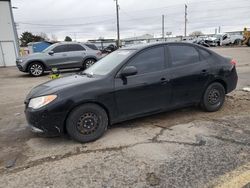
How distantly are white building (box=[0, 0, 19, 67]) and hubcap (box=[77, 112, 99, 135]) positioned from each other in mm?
23231

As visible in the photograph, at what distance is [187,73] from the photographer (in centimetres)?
522

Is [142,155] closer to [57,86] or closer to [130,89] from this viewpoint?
[130,89]

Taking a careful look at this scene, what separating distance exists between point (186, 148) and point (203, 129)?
90cm

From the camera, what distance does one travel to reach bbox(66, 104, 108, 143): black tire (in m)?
4.23

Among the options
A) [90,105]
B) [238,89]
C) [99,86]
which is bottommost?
[238,89]

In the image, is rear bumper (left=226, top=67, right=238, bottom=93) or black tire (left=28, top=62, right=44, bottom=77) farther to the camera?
black tire (left=28, top=62, right=44, bottom=77)

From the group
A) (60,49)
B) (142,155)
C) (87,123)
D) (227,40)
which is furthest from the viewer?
(227,40)

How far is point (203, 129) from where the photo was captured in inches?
186

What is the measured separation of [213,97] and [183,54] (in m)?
1.15

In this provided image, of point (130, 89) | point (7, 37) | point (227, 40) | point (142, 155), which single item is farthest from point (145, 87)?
point (227, 40)

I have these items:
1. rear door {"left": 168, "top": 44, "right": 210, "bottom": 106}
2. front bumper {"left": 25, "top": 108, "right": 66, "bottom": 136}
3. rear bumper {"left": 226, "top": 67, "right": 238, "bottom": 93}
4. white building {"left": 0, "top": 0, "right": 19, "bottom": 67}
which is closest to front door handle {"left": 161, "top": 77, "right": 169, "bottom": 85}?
rear door {"left": 168, "top": 44, "right": 210, "bottom": 106}

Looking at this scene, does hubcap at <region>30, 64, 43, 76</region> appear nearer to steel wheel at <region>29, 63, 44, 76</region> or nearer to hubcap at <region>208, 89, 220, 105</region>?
steel wheel at <region>29, 63, 44, 76</region>

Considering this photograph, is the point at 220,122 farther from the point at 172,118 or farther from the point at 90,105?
the point at 90,105

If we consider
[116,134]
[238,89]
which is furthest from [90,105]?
[238,89]
